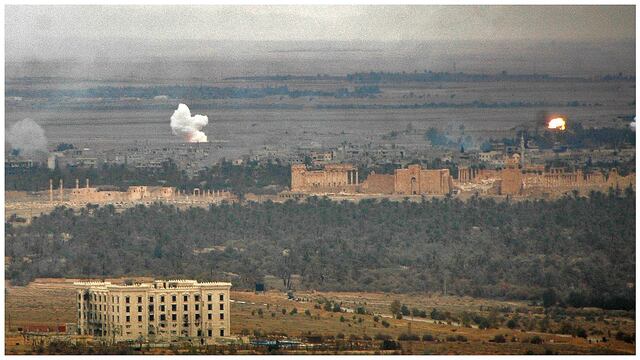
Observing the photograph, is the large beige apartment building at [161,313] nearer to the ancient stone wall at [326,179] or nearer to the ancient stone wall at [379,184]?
the ancient stone wall at [326,179]

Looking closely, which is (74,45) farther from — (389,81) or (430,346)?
(430,346)

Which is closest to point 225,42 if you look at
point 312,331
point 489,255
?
point 489,255

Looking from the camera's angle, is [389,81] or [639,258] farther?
[389,81]

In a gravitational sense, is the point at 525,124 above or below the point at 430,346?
above

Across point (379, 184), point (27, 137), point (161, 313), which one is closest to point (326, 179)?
point (379, 184)

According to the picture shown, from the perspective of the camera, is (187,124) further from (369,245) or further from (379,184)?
(369,245)

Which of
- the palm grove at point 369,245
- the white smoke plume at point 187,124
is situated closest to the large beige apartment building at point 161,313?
the palm grove at point 369,245

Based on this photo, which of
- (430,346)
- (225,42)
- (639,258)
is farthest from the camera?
(225,42)

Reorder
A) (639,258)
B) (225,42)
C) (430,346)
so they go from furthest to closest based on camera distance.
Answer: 1. (225,42)
2. (639,258)
3. (430,346)
